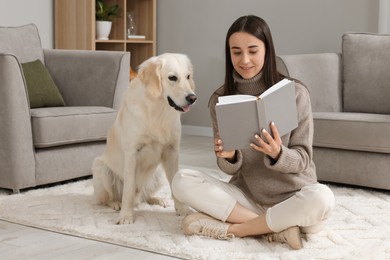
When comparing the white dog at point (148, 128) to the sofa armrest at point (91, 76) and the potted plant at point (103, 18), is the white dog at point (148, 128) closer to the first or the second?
the sofa armrest at point (91, 76)

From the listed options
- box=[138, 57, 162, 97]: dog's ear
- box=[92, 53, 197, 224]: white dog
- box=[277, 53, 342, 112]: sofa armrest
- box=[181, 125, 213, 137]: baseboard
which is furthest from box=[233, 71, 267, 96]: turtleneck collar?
box=[181, 125, 213, 137]: baseboard

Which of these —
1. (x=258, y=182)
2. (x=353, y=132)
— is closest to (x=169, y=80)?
(x=258, y=182)

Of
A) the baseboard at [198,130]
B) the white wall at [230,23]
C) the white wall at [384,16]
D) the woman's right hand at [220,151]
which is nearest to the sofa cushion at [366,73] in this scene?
the white wall at [384,16]

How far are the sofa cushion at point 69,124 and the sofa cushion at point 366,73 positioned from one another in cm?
146

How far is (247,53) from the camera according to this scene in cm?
221

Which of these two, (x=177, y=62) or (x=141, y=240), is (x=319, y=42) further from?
(x=141, y=240)

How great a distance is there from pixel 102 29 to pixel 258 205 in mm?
3018

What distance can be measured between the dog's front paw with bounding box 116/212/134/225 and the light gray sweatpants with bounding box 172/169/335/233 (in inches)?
11.7

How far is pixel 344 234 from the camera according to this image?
240 cm

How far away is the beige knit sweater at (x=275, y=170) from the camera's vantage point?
7.38 feet

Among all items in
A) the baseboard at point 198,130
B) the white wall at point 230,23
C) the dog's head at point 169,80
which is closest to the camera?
the dog's head at point 169,80

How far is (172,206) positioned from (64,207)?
1.65 feet

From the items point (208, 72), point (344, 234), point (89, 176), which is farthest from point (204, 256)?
point (208, 72)

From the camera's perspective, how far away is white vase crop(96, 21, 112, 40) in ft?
16.3
